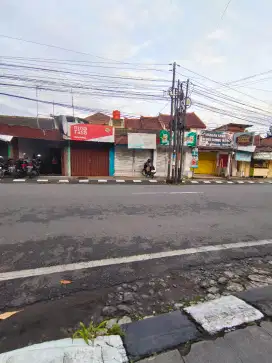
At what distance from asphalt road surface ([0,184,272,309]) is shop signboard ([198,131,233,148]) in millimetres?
11719

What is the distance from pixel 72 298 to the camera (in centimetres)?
216

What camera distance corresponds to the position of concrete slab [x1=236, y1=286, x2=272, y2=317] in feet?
6.46

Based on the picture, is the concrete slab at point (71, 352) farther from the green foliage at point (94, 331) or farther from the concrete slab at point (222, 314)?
the concrete slab at point (222, 314)

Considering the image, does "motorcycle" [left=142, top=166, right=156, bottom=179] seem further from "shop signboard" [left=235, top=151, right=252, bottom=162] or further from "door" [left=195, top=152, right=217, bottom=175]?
"shop signboard" [left=235, top=151, right=252, bottom=162]

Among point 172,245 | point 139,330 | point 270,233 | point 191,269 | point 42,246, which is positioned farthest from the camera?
point 270,233

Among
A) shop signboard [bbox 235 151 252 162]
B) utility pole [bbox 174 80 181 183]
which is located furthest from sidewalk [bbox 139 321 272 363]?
shop signboard [bbox 235 151 252 162]

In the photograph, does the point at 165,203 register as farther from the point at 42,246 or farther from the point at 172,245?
the point at 42,246

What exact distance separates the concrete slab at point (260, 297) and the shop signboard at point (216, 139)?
1610 centimetres

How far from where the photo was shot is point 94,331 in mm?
1676

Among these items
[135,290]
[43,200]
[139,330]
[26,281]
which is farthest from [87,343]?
[43,200]

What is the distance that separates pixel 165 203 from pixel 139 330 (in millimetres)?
5092

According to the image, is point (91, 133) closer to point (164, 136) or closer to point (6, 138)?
point (6, 138)

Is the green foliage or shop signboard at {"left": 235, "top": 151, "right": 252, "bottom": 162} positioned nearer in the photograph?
the green foliage

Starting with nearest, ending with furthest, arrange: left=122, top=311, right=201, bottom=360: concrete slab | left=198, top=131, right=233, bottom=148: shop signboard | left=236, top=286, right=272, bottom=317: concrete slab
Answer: left=122, top=311, right=201, bottom=360: concrete slab → left=236, top=286, right=272, bottom=317: concrete slab → left=198, top=131, right=233, bottom=148: shop signboard
